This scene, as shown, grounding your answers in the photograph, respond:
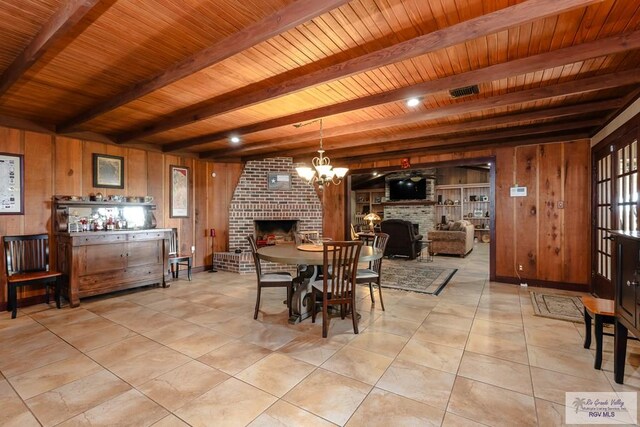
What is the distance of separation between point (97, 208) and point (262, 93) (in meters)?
3.43

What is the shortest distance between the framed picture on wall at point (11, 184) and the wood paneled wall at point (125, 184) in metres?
0.05

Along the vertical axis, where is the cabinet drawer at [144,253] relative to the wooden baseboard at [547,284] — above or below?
above

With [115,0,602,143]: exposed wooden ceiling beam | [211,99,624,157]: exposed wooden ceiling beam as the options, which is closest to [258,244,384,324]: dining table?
[115,0,602,143]: exposed wooden ceiling beam

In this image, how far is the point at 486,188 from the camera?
1097 centimetres

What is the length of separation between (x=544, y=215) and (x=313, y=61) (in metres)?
4.38

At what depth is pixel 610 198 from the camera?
3.58 metres

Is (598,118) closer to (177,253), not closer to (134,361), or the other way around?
(134,361)

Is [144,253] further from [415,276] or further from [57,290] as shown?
[415,276]

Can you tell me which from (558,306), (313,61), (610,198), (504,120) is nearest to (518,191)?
(610,198)

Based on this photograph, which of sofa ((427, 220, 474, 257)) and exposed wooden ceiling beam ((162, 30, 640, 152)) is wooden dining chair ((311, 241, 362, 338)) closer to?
exposed wooden ceiling beam ((162, 30, 640, 152))

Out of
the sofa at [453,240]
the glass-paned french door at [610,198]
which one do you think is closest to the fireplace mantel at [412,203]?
the sofa at [453,240]

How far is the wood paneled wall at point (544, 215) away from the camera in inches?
170

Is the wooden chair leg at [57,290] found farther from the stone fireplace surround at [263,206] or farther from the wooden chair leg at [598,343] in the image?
the wooden chair leg at [598,343]

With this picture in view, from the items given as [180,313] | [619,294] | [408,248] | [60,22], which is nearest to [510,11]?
[619,294]
